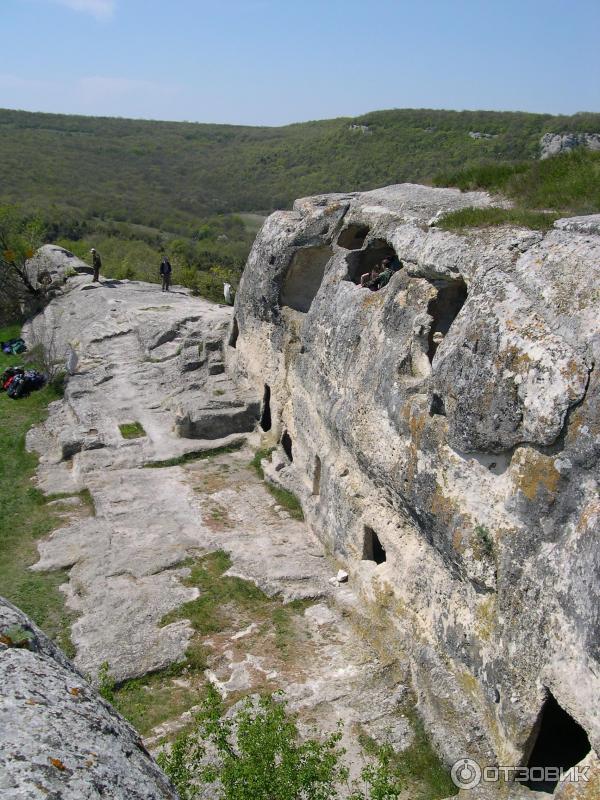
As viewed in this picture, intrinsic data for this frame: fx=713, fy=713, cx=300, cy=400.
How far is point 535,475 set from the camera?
666 centimetres

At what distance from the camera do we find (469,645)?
24.2 ft

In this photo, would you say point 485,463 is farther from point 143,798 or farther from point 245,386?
point 245,386

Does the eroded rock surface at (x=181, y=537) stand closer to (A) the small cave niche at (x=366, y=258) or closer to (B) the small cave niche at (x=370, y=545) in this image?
(B) the small cave niche at (x=370, y=545)

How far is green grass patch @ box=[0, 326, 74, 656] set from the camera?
1029 centimetres

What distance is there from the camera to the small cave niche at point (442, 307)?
Answer: 945 cm

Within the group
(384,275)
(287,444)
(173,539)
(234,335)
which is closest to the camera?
(384,275)

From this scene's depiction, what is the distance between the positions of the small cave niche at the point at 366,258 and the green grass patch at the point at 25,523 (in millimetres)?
6867

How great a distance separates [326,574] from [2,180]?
56195 mm

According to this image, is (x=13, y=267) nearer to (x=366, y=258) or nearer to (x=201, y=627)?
(x=366, y=258)

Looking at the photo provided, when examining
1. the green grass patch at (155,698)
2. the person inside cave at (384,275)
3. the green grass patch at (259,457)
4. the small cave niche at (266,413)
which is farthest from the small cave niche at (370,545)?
the small cave niche at (266,413)

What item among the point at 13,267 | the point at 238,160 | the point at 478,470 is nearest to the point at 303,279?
the point at 478,470

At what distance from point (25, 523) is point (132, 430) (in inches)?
137

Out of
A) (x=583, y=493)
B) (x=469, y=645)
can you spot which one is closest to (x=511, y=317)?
(x=583, y=493)

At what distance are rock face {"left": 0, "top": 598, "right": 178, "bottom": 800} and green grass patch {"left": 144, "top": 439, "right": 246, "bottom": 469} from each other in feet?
30.6
